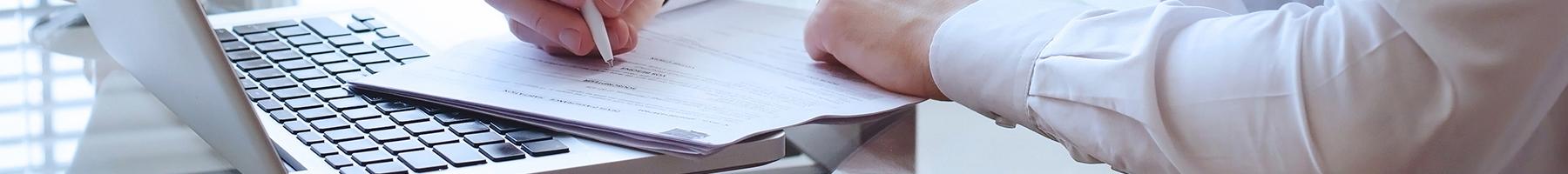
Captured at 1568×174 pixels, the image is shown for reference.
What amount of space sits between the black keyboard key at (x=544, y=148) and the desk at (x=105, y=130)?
7 centimetres

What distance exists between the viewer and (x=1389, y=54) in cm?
55

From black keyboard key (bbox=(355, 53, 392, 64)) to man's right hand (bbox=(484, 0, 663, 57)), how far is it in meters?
0.06

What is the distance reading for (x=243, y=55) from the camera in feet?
2.58

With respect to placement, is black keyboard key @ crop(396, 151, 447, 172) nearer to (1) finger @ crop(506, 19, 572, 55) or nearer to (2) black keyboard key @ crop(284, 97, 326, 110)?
(2) black keyboard key @ crop(284, 97, 326, 110)

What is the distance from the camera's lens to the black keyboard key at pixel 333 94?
0.68 metres

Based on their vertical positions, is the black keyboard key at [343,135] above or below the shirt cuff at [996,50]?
above

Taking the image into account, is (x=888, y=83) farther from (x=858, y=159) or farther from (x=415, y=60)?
(x=415, y=60)

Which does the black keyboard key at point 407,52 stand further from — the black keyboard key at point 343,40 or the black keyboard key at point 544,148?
the black keyboard key at point 544,148

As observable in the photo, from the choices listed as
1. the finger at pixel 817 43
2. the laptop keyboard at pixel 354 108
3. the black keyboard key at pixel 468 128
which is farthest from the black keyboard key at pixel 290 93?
the finger at pixel 817 43

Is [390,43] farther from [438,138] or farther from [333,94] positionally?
[438,138]

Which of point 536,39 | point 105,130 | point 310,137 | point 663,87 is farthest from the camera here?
point 536,39

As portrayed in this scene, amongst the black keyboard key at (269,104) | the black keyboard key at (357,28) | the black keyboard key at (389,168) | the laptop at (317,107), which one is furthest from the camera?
the black keyboard key at (357,28)

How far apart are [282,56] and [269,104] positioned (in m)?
0.13

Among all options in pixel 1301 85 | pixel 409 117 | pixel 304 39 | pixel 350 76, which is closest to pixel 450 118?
pixel 409 117
